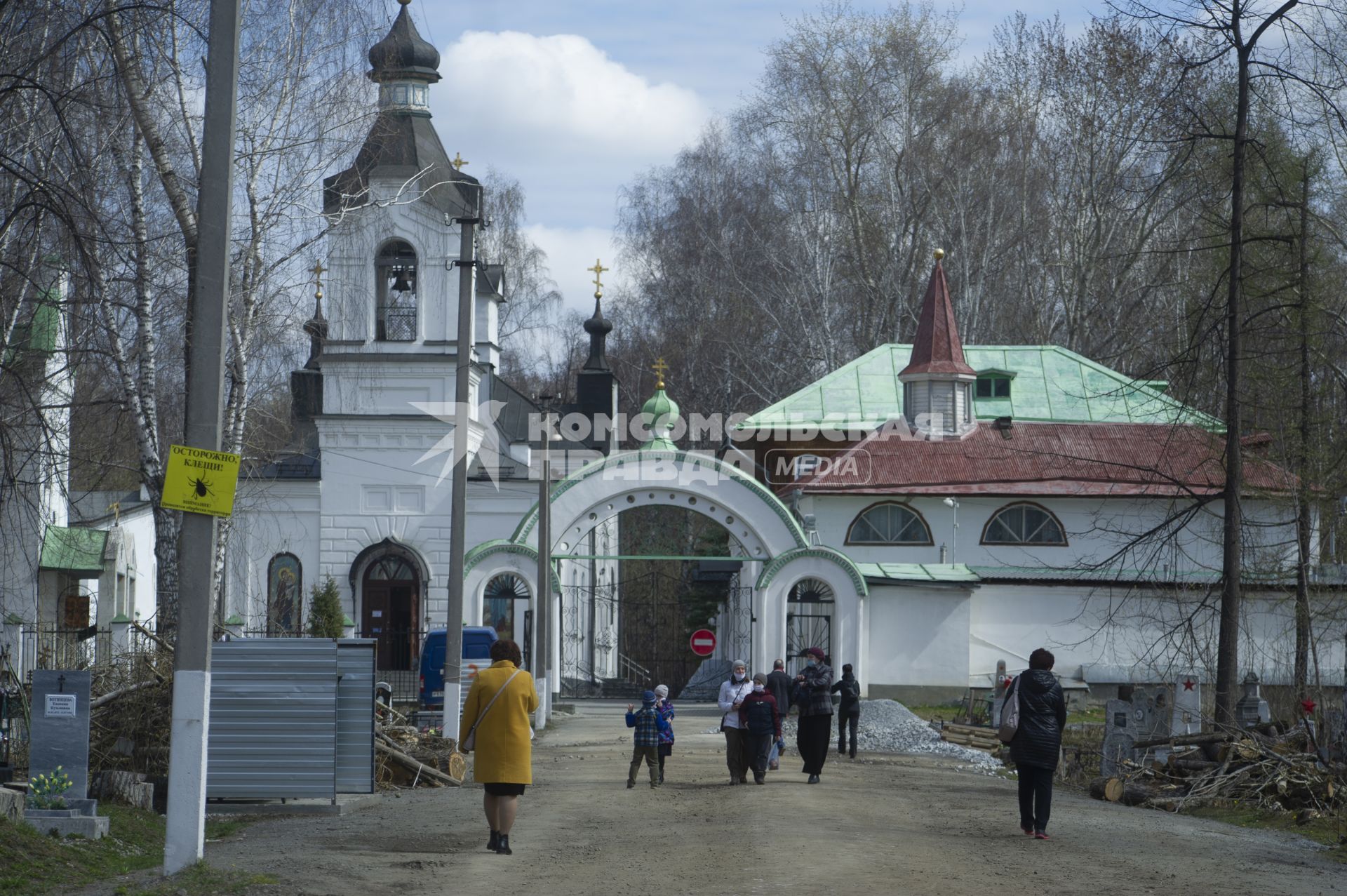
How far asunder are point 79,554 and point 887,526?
→ 55.6 ft

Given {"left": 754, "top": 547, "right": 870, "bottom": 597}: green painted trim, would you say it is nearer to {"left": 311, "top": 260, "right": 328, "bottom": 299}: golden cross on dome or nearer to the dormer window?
the dormer window

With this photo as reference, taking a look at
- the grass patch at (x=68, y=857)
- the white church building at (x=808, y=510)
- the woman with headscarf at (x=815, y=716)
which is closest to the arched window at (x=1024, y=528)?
the white church building at (x=808, y=510)

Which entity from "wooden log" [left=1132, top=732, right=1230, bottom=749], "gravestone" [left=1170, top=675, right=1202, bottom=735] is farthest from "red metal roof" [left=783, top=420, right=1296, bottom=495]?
"wooden log" [left=1132, top=732, right=1230, bottom=749]

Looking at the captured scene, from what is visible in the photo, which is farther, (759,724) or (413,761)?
(759,724)

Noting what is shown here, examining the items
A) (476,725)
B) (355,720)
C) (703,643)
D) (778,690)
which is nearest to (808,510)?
(703,643)

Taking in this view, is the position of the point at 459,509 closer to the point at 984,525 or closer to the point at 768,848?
the point at 768,848

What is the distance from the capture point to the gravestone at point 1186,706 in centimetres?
2067

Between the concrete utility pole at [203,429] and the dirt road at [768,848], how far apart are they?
0.77 m

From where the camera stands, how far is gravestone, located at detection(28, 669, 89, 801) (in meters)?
13.1

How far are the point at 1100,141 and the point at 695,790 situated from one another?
35787 millimetres

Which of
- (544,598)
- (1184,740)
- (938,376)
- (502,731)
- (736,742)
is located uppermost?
(938,376)

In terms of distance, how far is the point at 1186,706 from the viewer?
822 inches

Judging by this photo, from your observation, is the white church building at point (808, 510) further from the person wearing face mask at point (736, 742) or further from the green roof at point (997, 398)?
the person wearing face mask at point (736, 742)

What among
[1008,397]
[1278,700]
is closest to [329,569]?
[1008,397]
